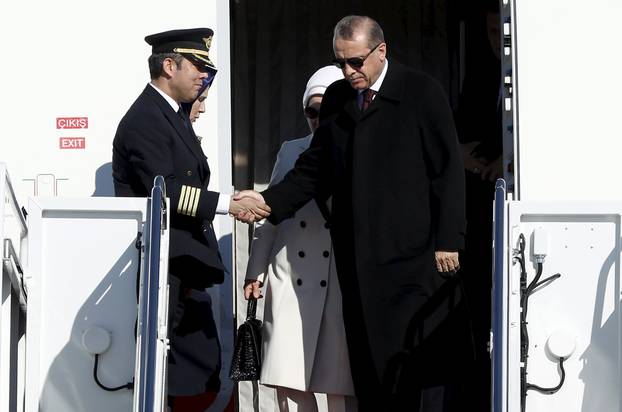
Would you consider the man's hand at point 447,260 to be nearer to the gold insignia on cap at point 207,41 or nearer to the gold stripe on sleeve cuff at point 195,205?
the gold stripe on sleeve cuff at point 195,205

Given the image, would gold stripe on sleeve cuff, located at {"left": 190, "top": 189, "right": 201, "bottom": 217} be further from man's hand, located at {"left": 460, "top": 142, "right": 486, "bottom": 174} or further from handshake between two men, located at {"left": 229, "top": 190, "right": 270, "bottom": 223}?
man's hand, located at {"left": 460, "top": 142, "right": 486, "bottom": 174}

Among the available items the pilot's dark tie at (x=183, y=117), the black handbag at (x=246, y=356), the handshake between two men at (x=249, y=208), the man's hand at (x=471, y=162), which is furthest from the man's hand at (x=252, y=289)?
the man's hand at (x=471, y=162)

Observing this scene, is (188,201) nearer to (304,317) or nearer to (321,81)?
(304,317)

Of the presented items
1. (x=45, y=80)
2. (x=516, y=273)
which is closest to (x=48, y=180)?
(x=45, y=80)

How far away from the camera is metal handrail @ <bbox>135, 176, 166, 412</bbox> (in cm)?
409

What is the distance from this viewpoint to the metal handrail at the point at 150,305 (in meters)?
4.09

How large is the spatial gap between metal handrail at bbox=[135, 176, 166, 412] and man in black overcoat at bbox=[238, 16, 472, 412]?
2.95 feet

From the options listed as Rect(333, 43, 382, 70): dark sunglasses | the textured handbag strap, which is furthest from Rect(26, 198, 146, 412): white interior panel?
Rect(333, 43, 382, 70): dark sunglasses

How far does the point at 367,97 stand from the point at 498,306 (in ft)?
3.91

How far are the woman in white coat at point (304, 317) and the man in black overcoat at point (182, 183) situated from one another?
0.73ft

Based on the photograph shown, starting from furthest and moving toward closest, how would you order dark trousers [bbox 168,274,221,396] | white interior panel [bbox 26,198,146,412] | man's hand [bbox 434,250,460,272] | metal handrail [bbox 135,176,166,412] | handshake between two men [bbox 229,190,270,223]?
handshake between two men [bbox 229,190,270,223] → dark trousers [bbox 168,274,221,396] → man's hand [bbox 434,250,460,272] → white interior panel [bbox 26,198,146,412] → metal handrail [bbox 135,176,166,412]

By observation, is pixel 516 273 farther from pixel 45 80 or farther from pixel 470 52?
pixel 470 52

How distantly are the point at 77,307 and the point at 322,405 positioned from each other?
→ 2255 millimetres

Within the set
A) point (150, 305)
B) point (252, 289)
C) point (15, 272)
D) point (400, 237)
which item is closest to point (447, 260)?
point (400, 237)
